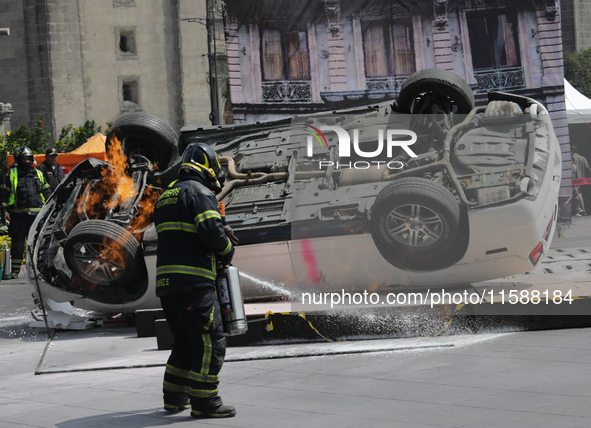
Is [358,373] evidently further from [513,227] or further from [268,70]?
[268,70]

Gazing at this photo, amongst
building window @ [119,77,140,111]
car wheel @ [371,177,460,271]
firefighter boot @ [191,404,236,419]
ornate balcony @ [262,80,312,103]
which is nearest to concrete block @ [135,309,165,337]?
car wheel @ [371,177,460,271]

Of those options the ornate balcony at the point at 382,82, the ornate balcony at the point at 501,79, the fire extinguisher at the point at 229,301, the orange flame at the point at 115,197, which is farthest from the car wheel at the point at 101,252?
the ornate balcony at the point at 501,79

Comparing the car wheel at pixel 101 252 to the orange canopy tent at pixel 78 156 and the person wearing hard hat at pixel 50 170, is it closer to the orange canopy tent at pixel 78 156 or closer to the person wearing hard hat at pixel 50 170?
the person wearing hard hat at pixel 50 170

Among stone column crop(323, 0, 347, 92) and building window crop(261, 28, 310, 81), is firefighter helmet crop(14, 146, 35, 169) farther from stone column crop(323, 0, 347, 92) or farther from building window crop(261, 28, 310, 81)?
stone column crop(323, 0, 347, 92)

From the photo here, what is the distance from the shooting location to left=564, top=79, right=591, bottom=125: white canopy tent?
10.8 m

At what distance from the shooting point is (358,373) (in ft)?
22.3

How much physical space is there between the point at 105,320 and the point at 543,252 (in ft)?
15.4

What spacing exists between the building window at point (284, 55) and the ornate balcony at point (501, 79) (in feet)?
8.61

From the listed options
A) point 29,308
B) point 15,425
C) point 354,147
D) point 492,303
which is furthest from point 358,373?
point 29,308

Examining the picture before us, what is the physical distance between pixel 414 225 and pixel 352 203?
65 cm

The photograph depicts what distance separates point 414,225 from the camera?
28.3ft

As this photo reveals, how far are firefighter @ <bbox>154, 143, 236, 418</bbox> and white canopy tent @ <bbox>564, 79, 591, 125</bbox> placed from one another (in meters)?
5.98

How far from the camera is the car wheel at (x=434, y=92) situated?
9305mm

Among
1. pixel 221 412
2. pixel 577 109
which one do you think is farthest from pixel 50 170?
pixel 221 412
